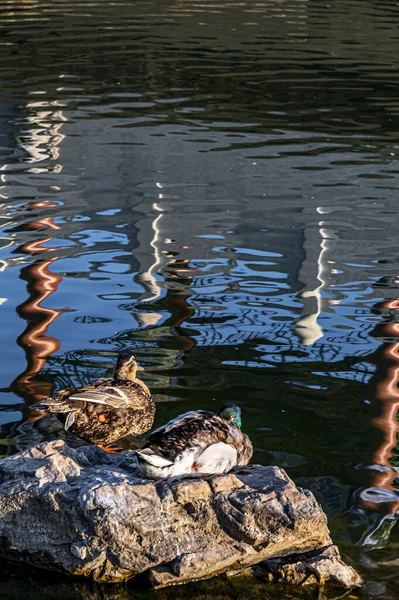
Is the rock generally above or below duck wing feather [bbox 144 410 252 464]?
below

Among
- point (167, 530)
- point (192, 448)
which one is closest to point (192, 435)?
point (192, 448)

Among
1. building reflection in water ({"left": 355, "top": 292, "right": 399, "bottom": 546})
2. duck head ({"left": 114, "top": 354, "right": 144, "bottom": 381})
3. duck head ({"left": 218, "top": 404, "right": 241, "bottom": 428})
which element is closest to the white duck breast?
duck head ({"left": 218, "top": 404, "right": 241, "bottom": 428})

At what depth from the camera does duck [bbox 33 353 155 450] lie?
637 cm

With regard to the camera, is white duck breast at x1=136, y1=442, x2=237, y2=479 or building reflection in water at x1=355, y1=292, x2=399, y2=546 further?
building reflection in water at x1=355, y1=292, x2=399, y2=546

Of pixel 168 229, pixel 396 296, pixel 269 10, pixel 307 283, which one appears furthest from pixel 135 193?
pixel 269 10

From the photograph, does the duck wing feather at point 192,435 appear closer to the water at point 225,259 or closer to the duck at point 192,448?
the duck at point 192,448

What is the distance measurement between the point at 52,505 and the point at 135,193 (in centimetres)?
875

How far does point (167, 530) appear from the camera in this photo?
498 cm

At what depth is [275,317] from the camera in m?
9.15

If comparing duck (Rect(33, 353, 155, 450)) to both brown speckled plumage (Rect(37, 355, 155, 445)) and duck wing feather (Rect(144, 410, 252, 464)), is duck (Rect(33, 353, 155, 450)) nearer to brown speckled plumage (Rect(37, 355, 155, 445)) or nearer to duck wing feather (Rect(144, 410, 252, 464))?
brown speckled plumage (Rect(37, 355, 155, 445))

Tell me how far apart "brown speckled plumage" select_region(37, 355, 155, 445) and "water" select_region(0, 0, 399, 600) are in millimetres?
332

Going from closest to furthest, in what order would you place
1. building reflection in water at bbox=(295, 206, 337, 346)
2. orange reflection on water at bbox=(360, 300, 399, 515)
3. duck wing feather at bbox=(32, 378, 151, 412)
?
orange reflection on water at bbox=(360, 300, 399, 515), duck wing feather at bbox=(32, 378, 151, 412), building reflection in water at bbox=(295, 206, 337, 346)

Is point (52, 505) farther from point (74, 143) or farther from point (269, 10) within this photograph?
point (269, 10)

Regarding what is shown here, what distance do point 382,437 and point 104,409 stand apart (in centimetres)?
193
